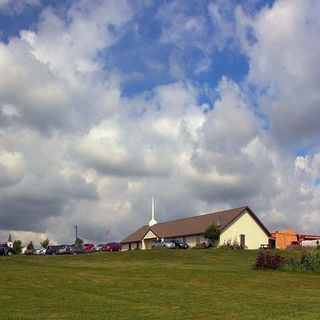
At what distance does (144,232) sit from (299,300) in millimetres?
83431

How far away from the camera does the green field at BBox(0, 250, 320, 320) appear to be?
16297mm

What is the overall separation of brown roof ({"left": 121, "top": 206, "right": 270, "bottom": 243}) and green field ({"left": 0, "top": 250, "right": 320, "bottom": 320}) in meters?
45.4

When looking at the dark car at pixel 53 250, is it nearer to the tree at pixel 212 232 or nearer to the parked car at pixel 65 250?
the parked car at pixel 65 250

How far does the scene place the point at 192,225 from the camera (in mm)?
89125

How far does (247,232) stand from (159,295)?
199ft

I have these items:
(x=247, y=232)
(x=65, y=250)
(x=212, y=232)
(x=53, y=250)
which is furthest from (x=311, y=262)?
(x=53, y=250)

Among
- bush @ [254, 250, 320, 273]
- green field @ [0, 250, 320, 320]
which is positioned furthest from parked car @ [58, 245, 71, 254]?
green field @ [0, 250, 320, 320]

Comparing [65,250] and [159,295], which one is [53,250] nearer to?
[65,250]

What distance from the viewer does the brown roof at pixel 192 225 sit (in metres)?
81.3

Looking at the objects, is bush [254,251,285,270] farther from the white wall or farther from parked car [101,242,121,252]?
parked car [101,242,121,252]

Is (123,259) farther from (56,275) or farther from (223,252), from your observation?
(56,275)

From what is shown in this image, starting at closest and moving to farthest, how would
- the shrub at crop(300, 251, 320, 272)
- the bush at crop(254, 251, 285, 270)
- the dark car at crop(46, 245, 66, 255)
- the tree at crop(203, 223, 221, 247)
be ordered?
the shrub at crop(300, 251, 320, 272)
the bush at crop(254, 251, 285, 270)
the tree at crop(203, 223, 221, 247)
the dark car at crop(46, 245, 66, 255)

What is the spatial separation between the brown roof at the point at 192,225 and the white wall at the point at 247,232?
0.65 meters

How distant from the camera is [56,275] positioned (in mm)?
29266
